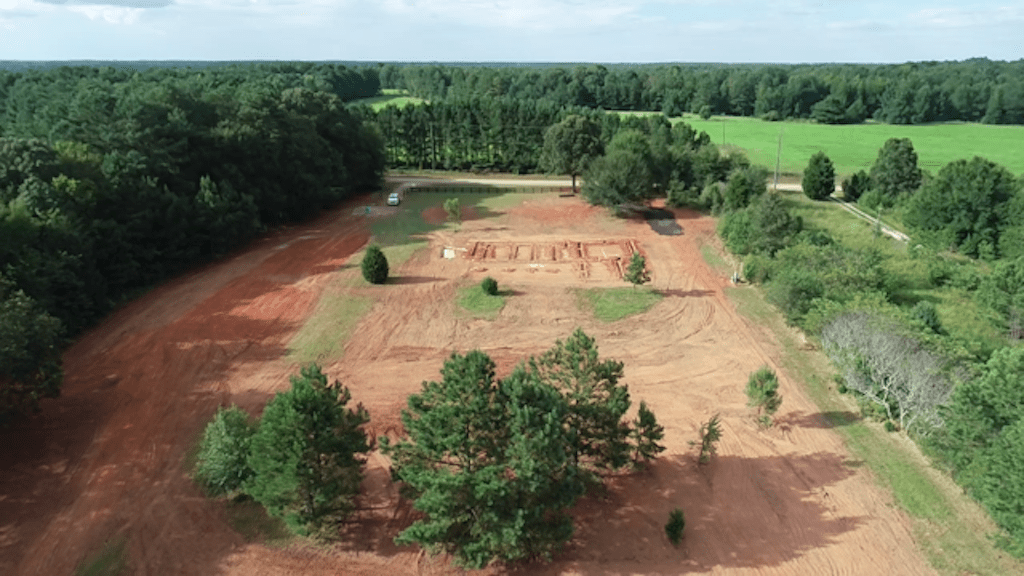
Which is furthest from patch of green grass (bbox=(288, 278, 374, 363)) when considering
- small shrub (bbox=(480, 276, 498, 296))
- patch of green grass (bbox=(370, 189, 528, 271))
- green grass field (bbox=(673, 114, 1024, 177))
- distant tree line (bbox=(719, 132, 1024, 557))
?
green grass field (bbox=(673, 114, 1024, 177))

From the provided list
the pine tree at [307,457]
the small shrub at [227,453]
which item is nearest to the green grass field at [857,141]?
the pine tree at [307,457]

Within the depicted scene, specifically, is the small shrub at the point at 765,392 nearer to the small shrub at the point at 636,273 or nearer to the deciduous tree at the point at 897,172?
the small shrub at the point at 636,273

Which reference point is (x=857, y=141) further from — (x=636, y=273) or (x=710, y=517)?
(x=710, y=517)

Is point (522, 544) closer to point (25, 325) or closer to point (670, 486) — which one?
point (670, 486)

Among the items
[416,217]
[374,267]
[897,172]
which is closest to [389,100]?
[416,217]

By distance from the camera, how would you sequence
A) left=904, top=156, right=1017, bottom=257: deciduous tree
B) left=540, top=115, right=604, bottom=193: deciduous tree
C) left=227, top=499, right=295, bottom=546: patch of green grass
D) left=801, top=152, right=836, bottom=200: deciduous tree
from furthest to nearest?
left=540, top=115, right=604, bottom=193: deciduous tree < left=801, top=152, right=836, bottom=200: deciduous tree < left=904, top=156, right=1017, bottom=257: deciduous tree < left=227, top=499, right=295, bottom=546: patch of green grass

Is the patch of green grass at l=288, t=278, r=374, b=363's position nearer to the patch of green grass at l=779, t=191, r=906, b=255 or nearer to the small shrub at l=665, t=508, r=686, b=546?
the small shrub at l=665, t=508, r=686, b=546

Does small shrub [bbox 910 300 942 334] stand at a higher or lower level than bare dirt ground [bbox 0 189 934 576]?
→ higher
